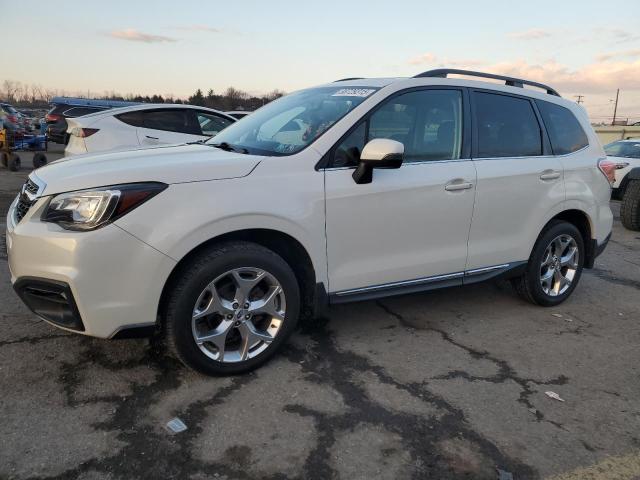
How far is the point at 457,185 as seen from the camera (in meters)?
3.86

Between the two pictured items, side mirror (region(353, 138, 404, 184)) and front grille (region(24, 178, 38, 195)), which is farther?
side mirror (region(353, 138, 404, 184))

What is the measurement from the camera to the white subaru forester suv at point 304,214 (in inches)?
112

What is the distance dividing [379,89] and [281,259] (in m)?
1.38

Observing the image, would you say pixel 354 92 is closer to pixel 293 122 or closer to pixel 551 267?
pixel 293 122

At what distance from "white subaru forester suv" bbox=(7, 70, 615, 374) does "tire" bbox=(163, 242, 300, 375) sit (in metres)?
0.01

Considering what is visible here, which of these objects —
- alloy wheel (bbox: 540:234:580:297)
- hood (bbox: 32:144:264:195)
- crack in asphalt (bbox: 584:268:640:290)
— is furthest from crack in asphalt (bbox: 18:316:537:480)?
crack in asphalt (bbox: 584:268:640:290)

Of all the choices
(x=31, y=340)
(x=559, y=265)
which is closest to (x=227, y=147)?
(x=31, y=340)

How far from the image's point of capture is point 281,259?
10.7 ft

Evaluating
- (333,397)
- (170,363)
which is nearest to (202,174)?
(170,363)

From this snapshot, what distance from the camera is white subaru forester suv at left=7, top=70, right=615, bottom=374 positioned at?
Answer: 284 centimetres

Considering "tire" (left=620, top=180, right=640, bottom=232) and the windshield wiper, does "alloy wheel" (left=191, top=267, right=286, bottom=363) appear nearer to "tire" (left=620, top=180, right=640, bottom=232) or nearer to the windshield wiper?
the windshield wiper

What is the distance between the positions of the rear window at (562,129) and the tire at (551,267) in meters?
0.65

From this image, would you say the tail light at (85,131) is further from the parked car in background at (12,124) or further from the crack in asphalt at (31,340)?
the parked car in background at (12,124)

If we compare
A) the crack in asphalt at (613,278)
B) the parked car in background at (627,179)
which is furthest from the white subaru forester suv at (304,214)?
the parked car in background at (627,179)
